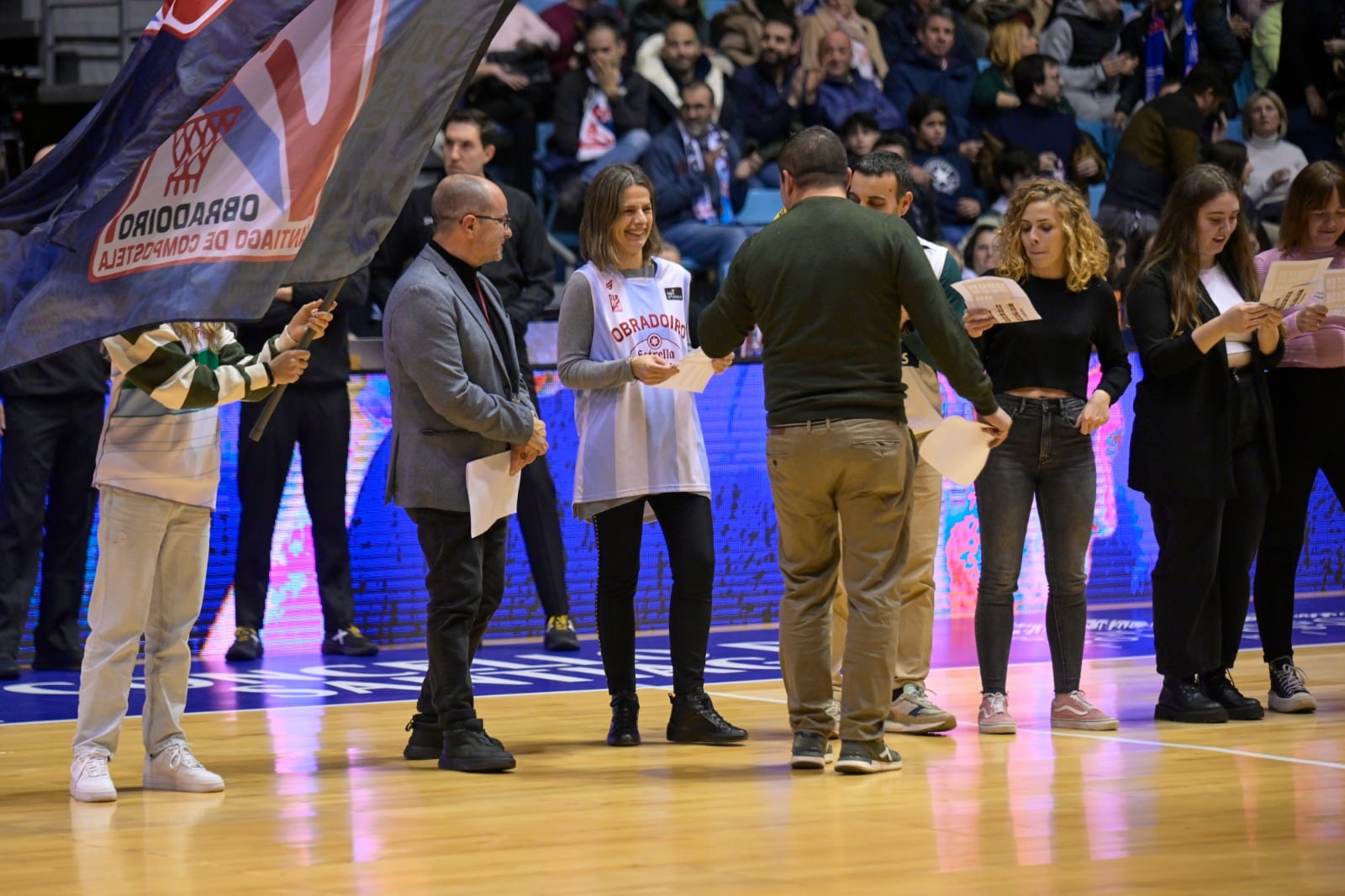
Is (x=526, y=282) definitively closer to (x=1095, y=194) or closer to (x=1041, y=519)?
(x=1041, y=519)

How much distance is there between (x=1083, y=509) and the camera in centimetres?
664

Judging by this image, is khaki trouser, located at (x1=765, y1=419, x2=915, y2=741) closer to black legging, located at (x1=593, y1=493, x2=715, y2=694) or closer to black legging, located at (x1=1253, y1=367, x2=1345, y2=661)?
black legging, located at (x1=593, y1=493, x2=715, y2=694)

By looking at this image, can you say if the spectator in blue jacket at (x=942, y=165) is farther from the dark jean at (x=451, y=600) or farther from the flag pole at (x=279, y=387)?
Result: the flag pole at (x=279, y=387)

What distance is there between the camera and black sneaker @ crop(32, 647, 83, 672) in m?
8.77

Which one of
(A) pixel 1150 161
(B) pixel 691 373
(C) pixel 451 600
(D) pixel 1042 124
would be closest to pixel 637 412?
(B) pixel 691 373

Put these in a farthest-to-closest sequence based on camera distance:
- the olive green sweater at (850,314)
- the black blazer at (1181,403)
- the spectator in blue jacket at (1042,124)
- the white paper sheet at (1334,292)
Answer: the spectator in blue jacket at (1042,124), the white paper sheet at (1334,292), the black blazer at (1181,403), the olive green sweater at (850,314)

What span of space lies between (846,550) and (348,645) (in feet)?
13.4

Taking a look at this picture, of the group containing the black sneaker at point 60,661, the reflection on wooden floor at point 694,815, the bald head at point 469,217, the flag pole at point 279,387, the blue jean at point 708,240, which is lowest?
the reflection on wooden floor at point 694,815

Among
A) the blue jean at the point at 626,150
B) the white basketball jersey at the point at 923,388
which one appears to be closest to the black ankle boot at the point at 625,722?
the white basketball jersey at the point at 923,388

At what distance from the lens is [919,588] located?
6.72 metres

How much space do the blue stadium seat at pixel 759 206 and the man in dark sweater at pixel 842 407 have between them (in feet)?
22.1

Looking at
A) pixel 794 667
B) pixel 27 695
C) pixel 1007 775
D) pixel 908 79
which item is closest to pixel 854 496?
pixel 794 667

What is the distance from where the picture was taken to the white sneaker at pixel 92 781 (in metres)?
5.49

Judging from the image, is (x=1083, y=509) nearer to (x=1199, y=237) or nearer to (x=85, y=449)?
(x=1199, y=237)
